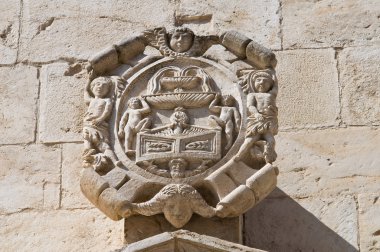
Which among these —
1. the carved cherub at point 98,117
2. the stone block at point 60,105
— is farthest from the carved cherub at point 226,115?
the stone block at point 60,105

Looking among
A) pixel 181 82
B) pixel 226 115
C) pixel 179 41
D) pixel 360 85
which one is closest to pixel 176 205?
pixel 226 115

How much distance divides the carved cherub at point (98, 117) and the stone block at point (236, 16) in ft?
3.16

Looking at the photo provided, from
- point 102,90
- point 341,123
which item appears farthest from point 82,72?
point 341,123

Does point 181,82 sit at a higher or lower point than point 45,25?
lower

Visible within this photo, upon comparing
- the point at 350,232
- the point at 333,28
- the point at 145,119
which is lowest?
the point at 350,232

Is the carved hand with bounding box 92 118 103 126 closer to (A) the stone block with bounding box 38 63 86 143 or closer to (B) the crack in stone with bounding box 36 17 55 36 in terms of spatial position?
(A) the stone block with bounding box 38 63 86 143

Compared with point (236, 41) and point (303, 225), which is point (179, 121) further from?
point (303, 225)

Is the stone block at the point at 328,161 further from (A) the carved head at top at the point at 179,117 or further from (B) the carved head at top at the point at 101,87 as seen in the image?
(B) the carved head at top at the point at 101,87

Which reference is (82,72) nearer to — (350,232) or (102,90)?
(102,90)

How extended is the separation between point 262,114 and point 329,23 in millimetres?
1108

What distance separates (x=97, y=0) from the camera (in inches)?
279

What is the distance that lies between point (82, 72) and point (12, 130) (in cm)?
43

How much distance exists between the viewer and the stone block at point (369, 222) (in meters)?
6.05

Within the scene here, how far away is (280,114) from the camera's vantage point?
257 inches
